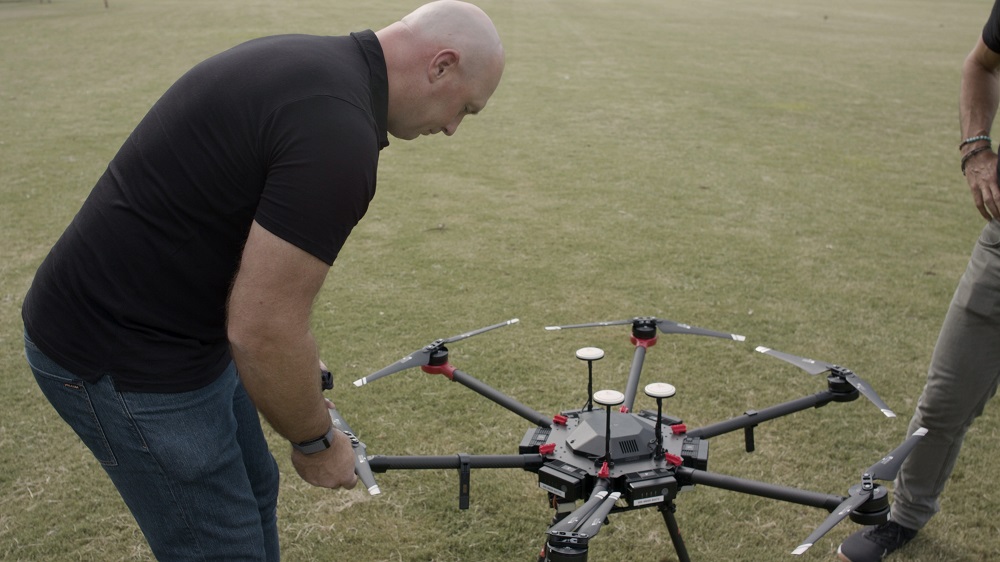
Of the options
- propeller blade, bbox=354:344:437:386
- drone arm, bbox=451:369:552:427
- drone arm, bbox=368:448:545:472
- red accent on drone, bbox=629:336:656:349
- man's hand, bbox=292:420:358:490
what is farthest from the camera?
red accent on drone, bbox=629:336:656:349

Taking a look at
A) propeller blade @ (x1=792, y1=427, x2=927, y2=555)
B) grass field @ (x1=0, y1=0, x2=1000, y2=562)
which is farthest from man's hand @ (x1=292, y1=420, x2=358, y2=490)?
grass field @ (x1=0, y1=0, x2=1000, y2=562)

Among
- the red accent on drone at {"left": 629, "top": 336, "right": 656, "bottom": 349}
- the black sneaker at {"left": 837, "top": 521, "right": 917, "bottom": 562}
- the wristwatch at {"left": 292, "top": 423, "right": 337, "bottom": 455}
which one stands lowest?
the black sneaker at {"left": 837, "top": 521, "right": 917, "bottom": 562}

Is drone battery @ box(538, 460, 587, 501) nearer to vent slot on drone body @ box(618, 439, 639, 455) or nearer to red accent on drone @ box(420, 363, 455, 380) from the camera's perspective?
vent slot on drone body @ box(618, 439, 639, 455)

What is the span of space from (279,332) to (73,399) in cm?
68

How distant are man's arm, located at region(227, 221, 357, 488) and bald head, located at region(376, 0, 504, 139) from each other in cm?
53

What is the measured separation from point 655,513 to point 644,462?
4.53ft

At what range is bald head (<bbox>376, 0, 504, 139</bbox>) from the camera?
2.23 metres

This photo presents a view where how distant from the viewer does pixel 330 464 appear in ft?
7.76

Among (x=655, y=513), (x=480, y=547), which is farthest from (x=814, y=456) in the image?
(x=480, y=547)

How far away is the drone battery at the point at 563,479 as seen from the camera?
272cm

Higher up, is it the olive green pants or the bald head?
the bald head

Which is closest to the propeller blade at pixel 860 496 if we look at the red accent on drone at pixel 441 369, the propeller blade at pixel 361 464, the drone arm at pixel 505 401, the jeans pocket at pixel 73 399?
the drone arm at pixel 505 401

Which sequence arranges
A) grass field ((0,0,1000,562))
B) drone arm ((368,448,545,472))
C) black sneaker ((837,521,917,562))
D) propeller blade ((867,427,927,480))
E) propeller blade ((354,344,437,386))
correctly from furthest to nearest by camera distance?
grass field ((0,0,1000,562)) < black sneaker ((837,521,917,562)) < propeller blade ((354,344,437,386)) < drone arm ((368,448,545,472)) < propeller blade ((867,427,927,480))

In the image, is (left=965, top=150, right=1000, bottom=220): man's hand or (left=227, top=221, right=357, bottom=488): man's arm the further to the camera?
(left=965, top=150, right=1000, bottom=220): man's hand
